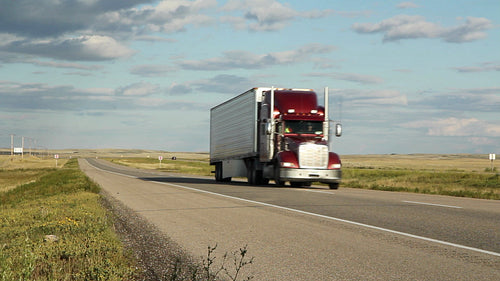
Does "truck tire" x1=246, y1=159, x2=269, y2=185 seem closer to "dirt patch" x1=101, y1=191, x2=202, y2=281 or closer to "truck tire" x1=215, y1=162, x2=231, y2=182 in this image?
"truck tire" x1=215, y1=162, x2=231, y2=182

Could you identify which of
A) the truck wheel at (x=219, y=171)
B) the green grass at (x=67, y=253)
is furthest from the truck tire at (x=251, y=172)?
Answer: the green grass at (x=67, y=253)

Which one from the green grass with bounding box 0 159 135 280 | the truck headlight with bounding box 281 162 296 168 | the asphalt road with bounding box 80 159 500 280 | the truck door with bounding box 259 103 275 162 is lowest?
the asphalt road with bounding box 80 159 500 280

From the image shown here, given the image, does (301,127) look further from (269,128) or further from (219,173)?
(219,173)

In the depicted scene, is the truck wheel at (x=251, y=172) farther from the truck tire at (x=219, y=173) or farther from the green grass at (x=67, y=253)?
the green grass at (x=67, y=253)

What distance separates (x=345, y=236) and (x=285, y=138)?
16165 mm

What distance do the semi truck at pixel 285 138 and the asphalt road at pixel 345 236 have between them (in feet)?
28.5

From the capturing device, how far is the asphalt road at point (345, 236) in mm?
6648

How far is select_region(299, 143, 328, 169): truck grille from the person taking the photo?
24359mm

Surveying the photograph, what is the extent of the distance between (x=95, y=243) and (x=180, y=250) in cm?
118

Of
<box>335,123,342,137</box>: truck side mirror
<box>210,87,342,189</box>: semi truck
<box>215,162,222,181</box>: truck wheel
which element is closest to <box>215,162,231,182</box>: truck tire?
<box>215,162,222,181</box>: truck wheel

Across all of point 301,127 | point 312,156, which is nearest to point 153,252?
point 312,156

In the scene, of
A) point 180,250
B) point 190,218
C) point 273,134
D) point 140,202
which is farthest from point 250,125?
point 180,250

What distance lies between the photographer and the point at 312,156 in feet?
80.1

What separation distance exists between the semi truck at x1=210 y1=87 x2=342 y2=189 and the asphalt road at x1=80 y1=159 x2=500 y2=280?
28.5 ft
